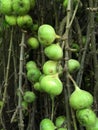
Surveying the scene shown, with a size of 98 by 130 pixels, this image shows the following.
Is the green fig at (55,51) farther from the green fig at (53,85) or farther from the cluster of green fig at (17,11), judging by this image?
the cluster of green fig at (17,11)

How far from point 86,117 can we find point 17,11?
391mm

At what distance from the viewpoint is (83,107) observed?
877 millimetres

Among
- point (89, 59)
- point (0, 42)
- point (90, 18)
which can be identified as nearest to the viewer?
point (90, 18)

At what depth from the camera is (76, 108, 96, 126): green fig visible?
866 mm

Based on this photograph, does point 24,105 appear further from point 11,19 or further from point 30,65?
point 11,19

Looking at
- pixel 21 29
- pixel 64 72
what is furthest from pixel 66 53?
pixel 21 29

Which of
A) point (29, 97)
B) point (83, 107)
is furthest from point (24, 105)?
point (83, 107)

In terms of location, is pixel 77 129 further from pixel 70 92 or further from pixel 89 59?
pixel 89 59

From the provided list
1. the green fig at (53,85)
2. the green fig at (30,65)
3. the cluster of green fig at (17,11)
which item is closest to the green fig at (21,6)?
the cluster of green fig at (17,11)

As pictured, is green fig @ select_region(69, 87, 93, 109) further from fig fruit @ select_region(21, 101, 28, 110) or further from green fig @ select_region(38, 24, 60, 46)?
fig fruit @ select_region(21, 101, 28, 110)

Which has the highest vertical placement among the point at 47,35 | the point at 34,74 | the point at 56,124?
the point at 47,35

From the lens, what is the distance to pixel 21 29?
1.11 metres

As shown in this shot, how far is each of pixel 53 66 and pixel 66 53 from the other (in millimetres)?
50

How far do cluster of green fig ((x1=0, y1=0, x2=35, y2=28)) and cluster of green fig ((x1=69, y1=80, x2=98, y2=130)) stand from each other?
285mm
